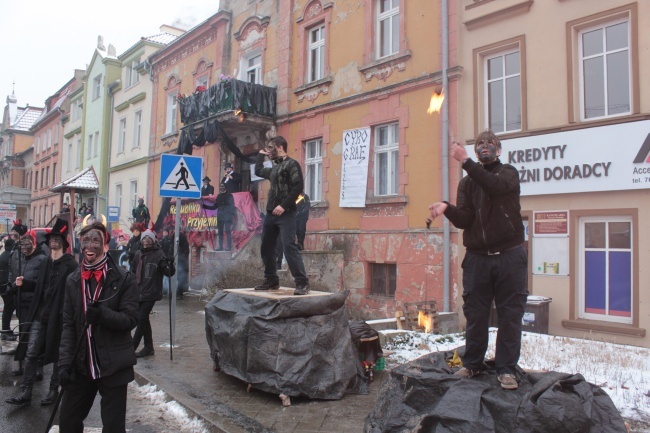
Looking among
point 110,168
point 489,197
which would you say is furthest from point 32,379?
point 110,168

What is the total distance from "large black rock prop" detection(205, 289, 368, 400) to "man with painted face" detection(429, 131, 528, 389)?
80.1 inches

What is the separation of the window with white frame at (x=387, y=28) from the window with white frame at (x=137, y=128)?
1580 cm

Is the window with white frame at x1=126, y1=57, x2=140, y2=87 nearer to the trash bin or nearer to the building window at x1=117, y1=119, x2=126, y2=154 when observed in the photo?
the building window at x1=117, y1=119, x2=126, y2=154

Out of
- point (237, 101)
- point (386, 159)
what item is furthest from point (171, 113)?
point (386, 159)

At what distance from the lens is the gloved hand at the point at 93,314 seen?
376cm

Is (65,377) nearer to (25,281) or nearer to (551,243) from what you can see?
(25,281)

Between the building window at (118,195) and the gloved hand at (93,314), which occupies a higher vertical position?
the building window at (118,195)

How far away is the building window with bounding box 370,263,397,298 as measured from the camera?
12617 mm

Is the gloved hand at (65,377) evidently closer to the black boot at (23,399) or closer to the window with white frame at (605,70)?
the black boot at (23,399)

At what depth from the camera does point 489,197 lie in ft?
13.6

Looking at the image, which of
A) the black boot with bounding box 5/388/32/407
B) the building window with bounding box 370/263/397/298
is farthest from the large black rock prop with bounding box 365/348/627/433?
the building window with bounding box 370/263/397/298

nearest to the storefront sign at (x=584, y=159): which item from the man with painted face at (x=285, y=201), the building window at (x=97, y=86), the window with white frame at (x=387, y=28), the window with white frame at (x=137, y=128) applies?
the window with white frame at (x=387, y=28)

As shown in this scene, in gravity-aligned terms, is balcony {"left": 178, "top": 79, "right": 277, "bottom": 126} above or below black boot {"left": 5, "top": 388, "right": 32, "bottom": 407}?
above

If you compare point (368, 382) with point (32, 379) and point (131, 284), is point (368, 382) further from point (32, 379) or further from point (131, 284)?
point (32, 379)
